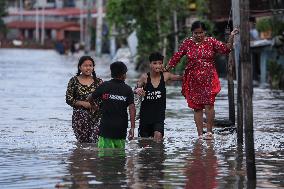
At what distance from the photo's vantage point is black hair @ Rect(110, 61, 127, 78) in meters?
12.6

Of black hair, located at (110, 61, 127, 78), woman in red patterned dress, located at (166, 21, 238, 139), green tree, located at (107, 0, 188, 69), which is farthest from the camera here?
green tree, located at (107, 0, 188, 69)

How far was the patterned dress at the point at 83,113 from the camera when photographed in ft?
44.7

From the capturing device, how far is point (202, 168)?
1144cm

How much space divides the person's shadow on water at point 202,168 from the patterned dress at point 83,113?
4.17 feet

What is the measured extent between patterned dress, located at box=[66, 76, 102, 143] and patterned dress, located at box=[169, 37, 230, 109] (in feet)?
5.67

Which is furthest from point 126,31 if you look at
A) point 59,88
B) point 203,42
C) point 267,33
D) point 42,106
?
point 203,42

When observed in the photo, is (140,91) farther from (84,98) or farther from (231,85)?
(231,85)

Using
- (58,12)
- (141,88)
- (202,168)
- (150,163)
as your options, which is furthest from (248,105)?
(58,12)

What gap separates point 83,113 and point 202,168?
8.81 ft

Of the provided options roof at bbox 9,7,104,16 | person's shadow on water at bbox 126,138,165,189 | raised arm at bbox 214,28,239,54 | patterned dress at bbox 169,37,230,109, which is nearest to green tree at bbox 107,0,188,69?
patterned dress at bbox 169,37,230,109

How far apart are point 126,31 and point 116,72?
37.0 meters

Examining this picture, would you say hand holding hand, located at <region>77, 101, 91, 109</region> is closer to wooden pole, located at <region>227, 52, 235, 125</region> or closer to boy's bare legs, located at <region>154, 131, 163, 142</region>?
boy's bare legs, located at <region>154, 131, 163, 142</region>

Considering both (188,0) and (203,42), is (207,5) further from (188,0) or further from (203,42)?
(203,42)

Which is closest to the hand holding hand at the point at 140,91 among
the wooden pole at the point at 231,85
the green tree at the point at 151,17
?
the wooden pole at the point at 231,85
